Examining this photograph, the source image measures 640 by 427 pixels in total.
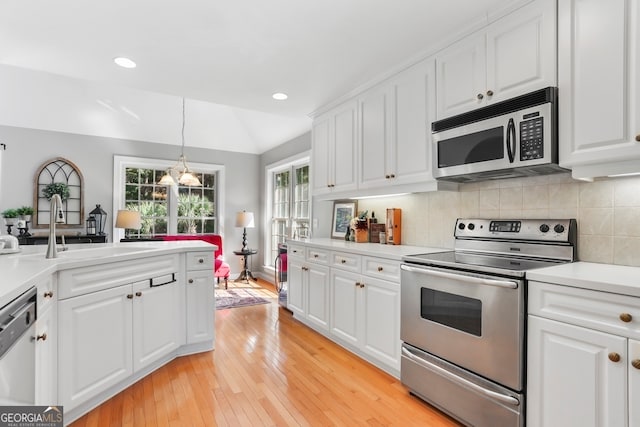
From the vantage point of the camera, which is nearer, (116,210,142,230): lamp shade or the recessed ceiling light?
the recessed ceiling light

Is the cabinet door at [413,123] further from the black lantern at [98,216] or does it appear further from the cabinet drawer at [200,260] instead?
the black lantern at [98,216]

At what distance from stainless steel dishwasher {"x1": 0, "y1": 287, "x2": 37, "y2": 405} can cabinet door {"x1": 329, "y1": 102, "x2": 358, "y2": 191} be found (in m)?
2.50

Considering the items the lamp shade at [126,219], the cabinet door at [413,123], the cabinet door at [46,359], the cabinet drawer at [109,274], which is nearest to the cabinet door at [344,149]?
the cabinet door at [413,123]

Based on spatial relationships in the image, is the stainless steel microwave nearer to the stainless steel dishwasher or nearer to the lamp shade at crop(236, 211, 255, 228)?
the stainless steel dishwasher

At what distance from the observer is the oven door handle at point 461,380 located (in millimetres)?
1671

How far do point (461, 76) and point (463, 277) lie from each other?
132 cm

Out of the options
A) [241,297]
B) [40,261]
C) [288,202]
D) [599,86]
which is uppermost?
[599,86]

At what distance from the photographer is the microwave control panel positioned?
71.1 inches

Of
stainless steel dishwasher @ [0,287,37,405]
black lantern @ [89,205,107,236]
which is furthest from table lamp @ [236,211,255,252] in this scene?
stainless steel dishwasher @ [0,287,37,405]

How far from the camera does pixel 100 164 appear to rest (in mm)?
5188

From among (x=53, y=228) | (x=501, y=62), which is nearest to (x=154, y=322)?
(x=53, y=228)

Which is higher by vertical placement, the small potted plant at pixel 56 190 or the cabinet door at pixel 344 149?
the cabinet door at pixel 344 149

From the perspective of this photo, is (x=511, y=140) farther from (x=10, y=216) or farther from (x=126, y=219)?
(x=10, y=216)

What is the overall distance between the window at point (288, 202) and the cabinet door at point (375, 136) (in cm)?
177
